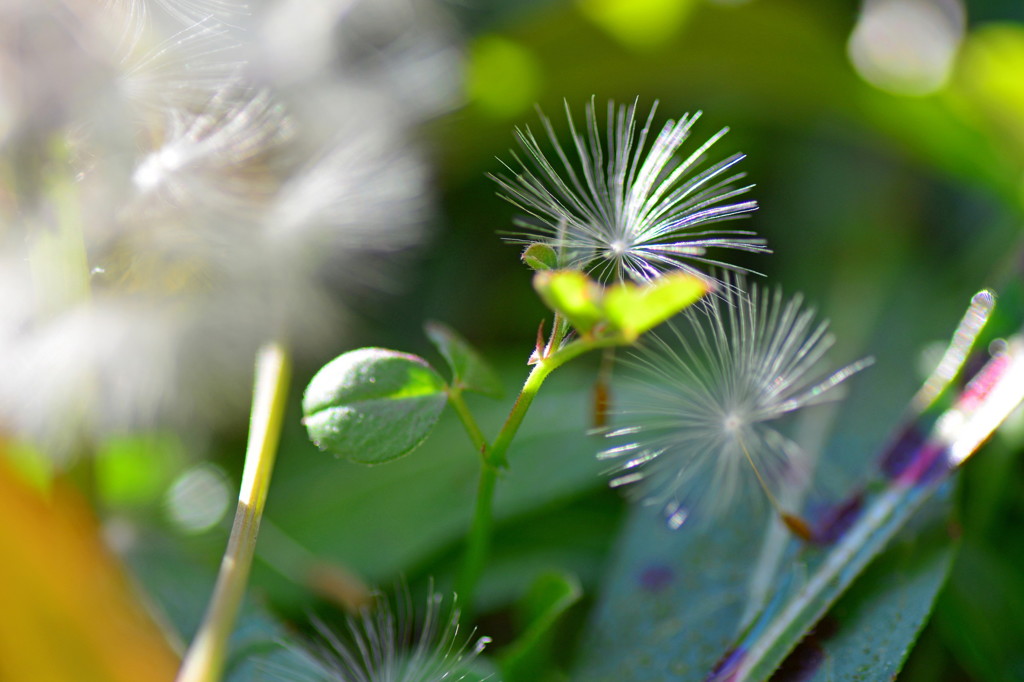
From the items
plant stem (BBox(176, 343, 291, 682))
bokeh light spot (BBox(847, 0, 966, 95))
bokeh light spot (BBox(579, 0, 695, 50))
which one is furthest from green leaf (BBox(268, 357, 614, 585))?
bokeh light spot (BBox(847, 0, 966, 95))

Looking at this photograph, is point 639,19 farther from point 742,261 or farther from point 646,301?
point 646,301

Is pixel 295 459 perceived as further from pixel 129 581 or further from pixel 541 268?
pixel 541 268

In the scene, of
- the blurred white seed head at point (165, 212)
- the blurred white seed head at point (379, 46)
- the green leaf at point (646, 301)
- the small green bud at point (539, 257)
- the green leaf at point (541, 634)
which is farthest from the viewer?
the blurred white seed head at point (379, 46)

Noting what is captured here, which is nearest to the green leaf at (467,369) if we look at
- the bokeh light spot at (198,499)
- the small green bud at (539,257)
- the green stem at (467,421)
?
the green stem at (467,421)

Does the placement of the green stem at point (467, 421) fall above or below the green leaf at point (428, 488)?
below

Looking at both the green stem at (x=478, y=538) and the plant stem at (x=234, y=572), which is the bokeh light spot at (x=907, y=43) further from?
the plant stem at (x=234, y=572)

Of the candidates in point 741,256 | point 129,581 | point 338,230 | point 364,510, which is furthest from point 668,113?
point 129,581

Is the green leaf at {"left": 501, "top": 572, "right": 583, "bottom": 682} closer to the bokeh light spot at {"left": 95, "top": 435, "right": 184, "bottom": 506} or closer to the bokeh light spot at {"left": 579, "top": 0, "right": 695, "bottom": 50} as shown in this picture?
the bokeh light spot at {"left": 95, "top": 435, "right": 184, "bottom": 506}

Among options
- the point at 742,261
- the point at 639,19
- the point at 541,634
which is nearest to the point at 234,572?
the point at 541,634
